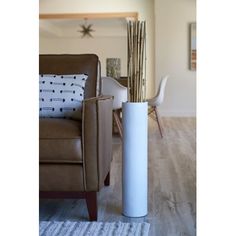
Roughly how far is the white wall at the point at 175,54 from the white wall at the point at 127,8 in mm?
256

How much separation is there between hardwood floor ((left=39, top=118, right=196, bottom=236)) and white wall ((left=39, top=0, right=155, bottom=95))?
13.3 feet

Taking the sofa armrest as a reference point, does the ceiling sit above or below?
above

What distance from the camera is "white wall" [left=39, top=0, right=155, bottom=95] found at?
799 centimetres

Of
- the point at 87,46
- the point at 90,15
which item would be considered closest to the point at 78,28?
the point at 87,46

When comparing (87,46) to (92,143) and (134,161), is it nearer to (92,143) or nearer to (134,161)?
(134,161)

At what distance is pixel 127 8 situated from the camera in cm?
804

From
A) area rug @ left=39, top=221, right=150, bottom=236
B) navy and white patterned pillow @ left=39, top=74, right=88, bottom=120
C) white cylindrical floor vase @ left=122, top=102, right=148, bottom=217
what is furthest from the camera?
navy and white patterned pillow @ left=39, top=74, right=88, bottom=120

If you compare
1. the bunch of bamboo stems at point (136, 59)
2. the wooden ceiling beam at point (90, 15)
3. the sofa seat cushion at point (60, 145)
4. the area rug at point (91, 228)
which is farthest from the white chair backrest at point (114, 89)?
the wooden ceiling beam at point (90, 15)

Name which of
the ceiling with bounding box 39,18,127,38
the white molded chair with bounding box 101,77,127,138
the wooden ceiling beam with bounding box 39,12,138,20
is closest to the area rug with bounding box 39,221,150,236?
the white molded chair with bounding box 101,77,127,138

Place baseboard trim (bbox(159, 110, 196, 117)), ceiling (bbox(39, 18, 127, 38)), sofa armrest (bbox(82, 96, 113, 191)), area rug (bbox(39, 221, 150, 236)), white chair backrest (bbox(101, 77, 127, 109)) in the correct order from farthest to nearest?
ceiling (bbox(39, 18, 127, 38))
baseboard trim (bbox(159, 110, 196, 117))
white chair backrest (bbox(101, 77, 127, 109))
sofa armrest (bbox(82, 96, 113, 191))
area rug (bbox(39, 221, 150, 236))

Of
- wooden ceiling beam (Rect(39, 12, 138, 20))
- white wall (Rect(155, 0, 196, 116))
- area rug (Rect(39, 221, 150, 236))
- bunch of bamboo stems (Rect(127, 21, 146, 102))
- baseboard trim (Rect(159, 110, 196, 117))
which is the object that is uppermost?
wooden ceiling beam (Rect(39, 12, 138, 20))

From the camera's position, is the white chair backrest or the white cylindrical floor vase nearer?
the white cylindrical floor vase

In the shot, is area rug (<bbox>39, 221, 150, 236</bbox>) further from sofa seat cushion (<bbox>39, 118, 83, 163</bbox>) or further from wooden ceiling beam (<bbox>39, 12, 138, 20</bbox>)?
wooden ceiling beam (<bbox>39, 12, 138, 20</bbox>)
